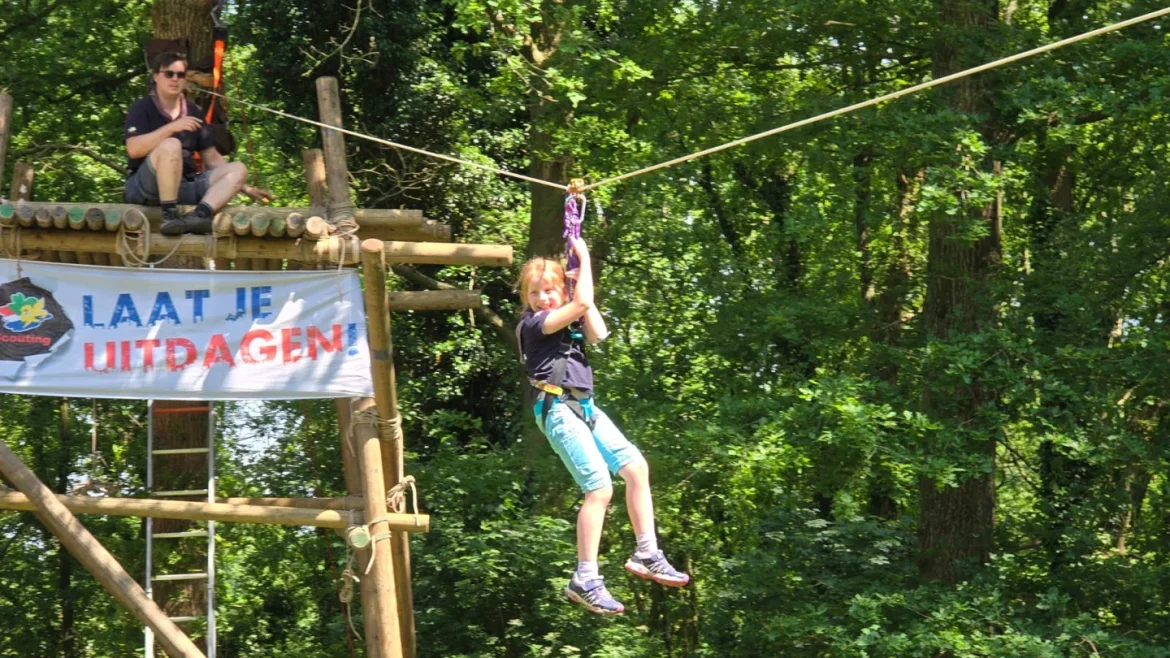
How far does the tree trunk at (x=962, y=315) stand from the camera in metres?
9.95

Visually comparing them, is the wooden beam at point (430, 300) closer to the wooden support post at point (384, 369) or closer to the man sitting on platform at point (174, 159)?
the wooden support post at point (384, 369)

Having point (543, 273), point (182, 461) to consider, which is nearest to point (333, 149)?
point (543, 273)

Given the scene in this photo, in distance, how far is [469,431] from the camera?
1288 centimetres

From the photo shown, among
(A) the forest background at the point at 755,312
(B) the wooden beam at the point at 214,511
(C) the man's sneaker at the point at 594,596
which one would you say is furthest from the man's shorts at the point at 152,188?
(C) the man's sneaker at the point at 594,596

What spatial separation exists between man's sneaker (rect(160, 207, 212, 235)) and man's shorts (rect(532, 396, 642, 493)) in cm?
225

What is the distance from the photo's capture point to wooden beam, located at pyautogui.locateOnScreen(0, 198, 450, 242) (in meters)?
7.29

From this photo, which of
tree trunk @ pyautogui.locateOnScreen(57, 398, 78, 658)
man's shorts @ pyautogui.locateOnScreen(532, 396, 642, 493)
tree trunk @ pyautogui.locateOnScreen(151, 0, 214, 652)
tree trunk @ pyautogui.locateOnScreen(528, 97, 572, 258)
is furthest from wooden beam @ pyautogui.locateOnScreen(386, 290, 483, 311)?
tree trunk @ pyautogui.locateOnScreen(57, 398, 78, 658)

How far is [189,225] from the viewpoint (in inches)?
289

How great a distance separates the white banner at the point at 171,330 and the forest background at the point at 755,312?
2851 mm

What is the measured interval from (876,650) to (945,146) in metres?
3.28

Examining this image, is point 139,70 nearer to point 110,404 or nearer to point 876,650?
point 110,404

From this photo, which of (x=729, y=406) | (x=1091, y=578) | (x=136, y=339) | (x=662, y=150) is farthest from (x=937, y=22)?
(x=136, y=339)

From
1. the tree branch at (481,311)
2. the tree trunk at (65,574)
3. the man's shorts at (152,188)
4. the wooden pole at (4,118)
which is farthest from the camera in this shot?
the tree trunk at (65,574)

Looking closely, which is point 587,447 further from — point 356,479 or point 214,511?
point 356,479
